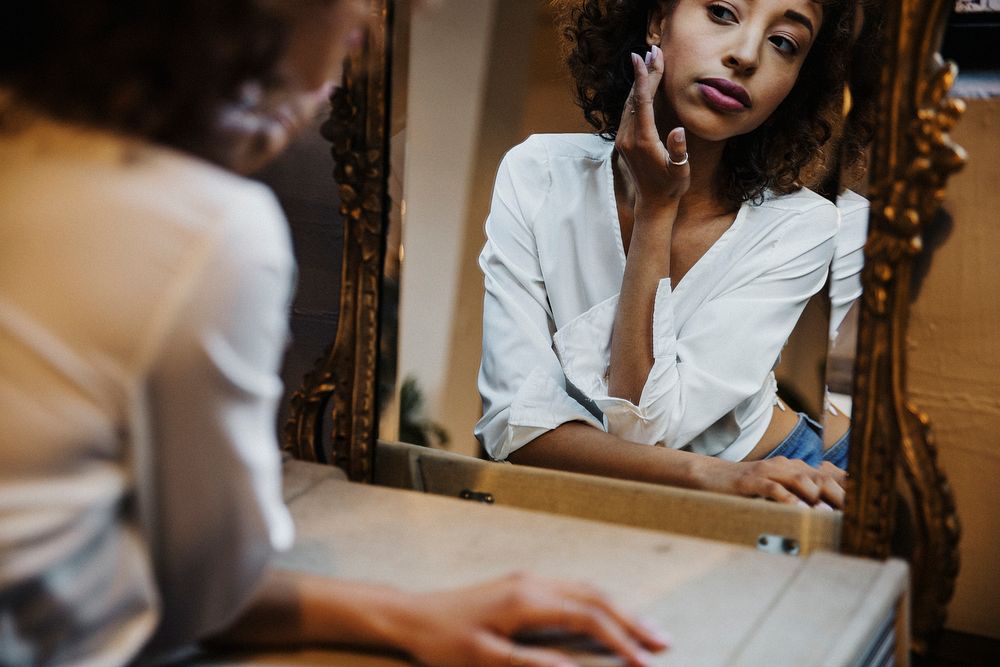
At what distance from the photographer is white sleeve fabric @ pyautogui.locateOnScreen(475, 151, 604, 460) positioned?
2.88 ft

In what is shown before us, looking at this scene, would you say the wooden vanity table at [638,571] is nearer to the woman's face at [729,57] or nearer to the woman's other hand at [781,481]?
the woman's other hand at [781,481]

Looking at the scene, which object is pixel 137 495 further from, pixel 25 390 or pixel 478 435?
pixel 478 435

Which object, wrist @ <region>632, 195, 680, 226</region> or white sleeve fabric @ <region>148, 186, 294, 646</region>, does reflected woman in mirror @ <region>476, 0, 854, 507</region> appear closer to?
wrist @ <region>632, 195, 680, 226</region>

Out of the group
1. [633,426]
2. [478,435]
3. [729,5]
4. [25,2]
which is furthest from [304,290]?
[25,2]

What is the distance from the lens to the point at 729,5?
0.80 m

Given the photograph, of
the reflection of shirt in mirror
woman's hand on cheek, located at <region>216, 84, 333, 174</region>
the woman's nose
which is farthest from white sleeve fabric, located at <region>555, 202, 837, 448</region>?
woman's hand on cheek, located at <region>216, 84, 333, 174</region>

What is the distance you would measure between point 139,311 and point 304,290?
0.60 m

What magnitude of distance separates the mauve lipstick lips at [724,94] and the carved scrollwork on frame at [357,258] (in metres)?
0.28

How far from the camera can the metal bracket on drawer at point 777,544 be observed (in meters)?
0.81

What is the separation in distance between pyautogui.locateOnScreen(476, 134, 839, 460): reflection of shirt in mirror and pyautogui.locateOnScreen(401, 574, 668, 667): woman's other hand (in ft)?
0.83

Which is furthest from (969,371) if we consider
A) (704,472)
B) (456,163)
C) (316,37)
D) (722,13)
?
(316,37)

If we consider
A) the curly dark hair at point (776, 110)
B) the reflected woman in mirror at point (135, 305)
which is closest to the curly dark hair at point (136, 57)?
the reflected woman in mirror at point (135, 305)

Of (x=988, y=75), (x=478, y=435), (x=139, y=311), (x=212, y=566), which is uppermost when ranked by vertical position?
(x=988, y=75)

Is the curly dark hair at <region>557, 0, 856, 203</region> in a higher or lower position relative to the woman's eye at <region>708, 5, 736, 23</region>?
lower
